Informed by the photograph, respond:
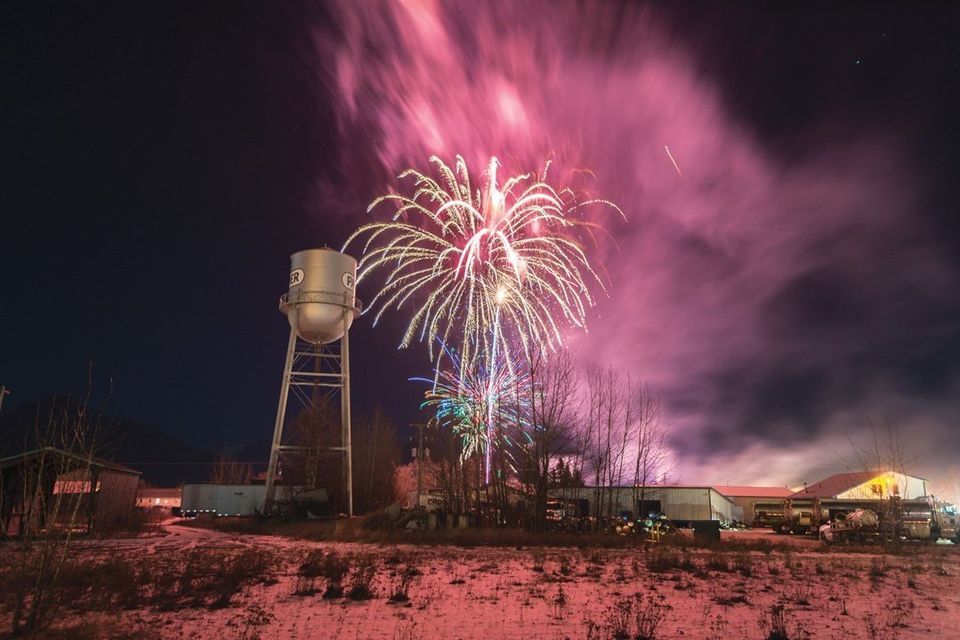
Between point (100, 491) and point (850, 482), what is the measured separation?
76.5m

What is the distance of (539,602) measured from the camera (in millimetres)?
14273

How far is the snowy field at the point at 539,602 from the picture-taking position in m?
11.6

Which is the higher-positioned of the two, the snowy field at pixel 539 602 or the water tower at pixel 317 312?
the water tower at pixel 317 312

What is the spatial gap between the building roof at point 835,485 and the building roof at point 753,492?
8462 mm

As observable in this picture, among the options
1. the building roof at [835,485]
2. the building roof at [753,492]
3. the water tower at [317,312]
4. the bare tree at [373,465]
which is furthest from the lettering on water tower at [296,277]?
the building roof at [753,492]

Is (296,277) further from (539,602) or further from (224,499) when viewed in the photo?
(539,602)

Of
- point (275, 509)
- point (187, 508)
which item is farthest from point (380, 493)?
point (187, 508)

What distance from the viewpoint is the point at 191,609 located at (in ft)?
42.4

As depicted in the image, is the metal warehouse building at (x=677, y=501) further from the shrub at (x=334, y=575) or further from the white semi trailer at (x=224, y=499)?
the shrub at (x=334, y=575)

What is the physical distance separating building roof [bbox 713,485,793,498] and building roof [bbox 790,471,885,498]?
8462 mm

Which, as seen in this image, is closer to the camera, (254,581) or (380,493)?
(254,581)

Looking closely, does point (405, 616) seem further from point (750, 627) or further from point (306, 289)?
point (306, 289)

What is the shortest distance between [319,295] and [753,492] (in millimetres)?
79565

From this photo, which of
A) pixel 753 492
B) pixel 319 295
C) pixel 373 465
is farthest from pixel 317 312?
pixel 753 492
